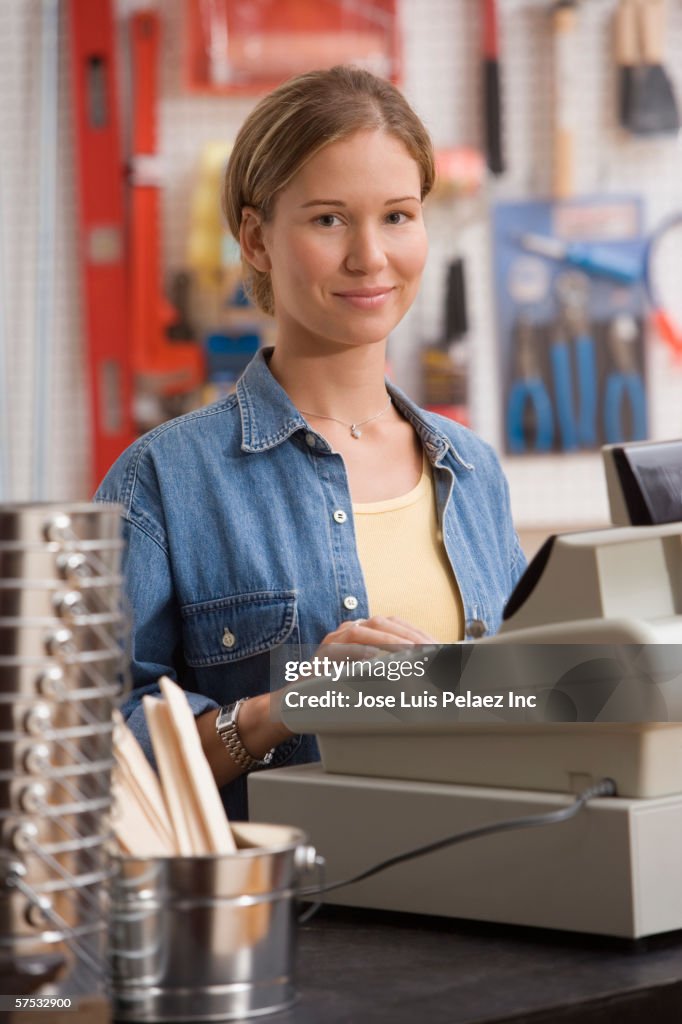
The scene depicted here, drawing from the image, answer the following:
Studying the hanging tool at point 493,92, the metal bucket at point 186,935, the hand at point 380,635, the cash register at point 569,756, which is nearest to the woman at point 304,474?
the hand at point 380,635

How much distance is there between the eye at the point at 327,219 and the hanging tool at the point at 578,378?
1996mm

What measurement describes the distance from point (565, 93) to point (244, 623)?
2.37 meters

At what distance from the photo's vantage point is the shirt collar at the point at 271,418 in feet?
5.54

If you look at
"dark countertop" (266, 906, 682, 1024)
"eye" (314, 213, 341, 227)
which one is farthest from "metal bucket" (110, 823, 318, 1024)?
"eye" (314, 213, 341, 227)

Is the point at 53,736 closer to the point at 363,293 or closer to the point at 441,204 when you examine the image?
the point at 363,293

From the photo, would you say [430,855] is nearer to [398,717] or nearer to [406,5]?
[398,717]

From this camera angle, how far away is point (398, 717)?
112 cm

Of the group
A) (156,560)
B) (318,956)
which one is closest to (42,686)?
(318,956)

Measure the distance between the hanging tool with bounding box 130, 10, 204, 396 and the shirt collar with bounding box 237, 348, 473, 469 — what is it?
1681 millimetres

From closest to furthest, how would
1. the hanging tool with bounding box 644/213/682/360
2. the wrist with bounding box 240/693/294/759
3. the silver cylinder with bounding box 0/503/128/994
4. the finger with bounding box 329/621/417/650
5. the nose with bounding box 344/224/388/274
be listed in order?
the silver cylinder with bounding box 0/503/128/994
the finger with bounding box 329/621/417/650
the wrist with bounding box 240/693/294/759
the nose with bounding box 344/224/388/274
the hanging tool with bounding box 644/213/682/360

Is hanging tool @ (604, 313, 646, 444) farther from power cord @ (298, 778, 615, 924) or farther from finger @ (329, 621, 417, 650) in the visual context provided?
power cord @ (298, 778, 615, 924)

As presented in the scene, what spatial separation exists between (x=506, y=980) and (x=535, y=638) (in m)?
0.25

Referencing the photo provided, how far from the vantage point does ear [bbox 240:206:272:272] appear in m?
1.75

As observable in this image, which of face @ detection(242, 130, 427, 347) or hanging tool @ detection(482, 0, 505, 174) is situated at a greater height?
hanging tool @ detection(482, 0, 505, 174)
